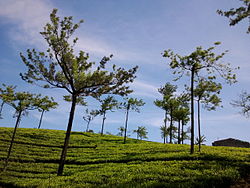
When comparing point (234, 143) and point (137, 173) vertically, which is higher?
point (234, 143)

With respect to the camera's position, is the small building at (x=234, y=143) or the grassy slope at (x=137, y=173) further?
the small building at (x=234, y=143)

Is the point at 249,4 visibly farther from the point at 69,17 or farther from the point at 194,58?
the point at 69,17

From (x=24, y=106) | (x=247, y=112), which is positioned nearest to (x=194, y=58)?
(x=247, y=112)

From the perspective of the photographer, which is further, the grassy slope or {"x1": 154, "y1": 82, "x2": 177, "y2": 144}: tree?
{"x1": 154, "y1": 82, "x2": 177, "y2": 144}: tree

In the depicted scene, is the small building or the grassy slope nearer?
the grassy slope

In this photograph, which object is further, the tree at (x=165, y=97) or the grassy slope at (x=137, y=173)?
the tree at (x=165, y=97)

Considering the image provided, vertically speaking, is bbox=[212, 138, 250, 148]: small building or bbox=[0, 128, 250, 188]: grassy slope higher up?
bbox=[212, 138, 250, 148]: small building

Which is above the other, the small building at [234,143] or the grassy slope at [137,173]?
the small building at [234,143]

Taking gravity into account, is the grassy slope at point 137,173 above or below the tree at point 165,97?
below

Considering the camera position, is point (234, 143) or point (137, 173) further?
point (234, 143)

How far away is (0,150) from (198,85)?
3334 centimetres

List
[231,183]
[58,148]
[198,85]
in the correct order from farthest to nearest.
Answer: [58,148] → [198,85] → [231,183]

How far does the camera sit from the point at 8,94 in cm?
2495

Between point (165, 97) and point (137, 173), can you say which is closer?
point (137, 173)
